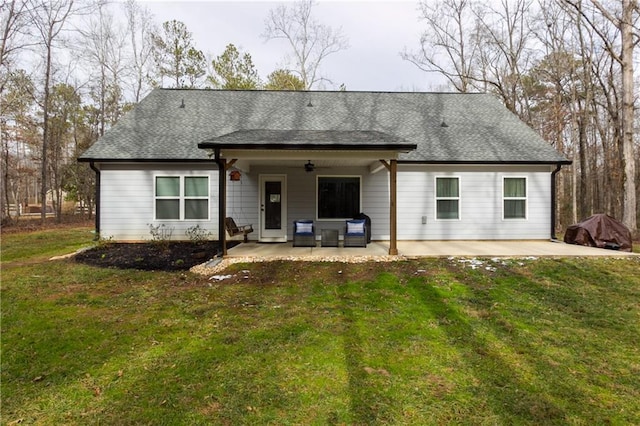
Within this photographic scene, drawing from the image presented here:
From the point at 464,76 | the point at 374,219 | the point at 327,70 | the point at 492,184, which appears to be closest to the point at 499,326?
the point at 374,219

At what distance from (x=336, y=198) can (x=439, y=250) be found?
333cm

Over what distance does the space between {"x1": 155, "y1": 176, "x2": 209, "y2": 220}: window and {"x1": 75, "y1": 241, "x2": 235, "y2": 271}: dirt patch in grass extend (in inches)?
35.1

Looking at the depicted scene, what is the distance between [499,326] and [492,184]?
726 centimetres

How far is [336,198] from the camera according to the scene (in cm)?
1009

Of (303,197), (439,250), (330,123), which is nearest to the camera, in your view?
(439,250)

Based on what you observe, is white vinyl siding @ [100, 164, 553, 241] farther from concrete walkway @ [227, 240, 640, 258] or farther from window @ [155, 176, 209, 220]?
concrete walkway @ [227, 240, 640, 258]

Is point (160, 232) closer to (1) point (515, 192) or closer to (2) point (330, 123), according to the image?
(2) point (330, 123)

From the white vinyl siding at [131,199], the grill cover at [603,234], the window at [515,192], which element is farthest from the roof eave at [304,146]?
the grill cover at [603,234]

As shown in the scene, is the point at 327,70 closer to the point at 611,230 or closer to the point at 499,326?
the point at 611,230

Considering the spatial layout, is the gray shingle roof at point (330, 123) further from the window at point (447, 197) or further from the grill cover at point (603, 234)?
the grill cover at point (603, 234)

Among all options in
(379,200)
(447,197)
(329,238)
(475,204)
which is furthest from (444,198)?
(329,238)

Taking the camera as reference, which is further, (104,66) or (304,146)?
(104,66)

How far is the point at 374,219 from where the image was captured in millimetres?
10125

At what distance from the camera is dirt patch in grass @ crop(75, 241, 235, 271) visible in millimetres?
7144
